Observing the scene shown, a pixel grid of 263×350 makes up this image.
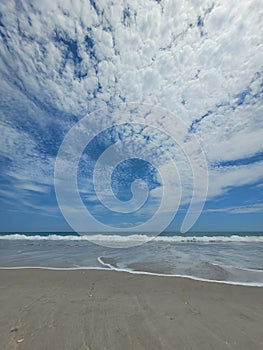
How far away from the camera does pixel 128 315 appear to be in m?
3.87

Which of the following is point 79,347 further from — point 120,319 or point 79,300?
point 79,300

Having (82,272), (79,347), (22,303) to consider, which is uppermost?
(82,272)

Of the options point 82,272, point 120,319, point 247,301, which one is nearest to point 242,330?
point 247,301

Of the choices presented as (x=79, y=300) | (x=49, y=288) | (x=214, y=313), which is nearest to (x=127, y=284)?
(x=79, y=300)

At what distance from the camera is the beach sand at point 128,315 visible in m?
3.01

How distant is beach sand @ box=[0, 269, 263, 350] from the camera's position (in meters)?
3.01

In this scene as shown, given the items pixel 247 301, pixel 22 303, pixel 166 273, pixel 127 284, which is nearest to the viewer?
pixel 22 303

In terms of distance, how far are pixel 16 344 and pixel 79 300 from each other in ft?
6.22

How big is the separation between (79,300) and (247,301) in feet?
13.2

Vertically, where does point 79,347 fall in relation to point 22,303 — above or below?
below

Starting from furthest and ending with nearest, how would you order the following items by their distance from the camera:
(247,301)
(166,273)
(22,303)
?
(166,273), (247,301), (22,303)

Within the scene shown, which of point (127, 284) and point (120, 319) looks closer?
point (120, 319)

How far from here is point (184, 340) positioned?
10.0 feet

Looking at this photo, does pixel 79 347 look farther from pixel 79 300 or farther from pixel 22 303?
pixel 22 303
